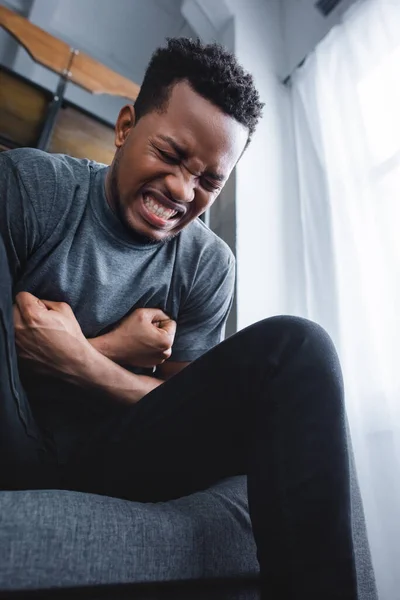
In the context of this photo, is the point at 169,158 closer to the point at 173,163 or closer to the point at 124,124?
the point at 173,163

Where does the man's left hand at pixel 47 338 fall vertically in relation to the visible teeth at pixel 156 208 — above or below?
below

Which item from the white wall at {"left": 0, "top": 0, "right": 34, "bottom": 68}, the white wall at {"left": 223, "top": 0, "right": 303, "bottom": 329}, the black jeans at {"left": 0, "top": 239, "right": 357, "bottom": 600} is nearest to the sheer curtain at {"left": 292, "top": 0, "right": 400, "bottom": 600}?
the white wall at {"left": 223, "top": 0, "right": 303, "bottom": 329}

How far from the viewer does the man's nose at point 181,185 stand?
0.75m

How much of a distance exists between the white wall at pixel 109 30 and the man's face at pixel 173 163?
5.50ft

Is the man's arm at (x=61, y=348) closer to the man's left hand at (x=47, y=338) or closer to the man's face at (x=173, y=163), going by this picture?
the man's left hand at (x=47, y=338)

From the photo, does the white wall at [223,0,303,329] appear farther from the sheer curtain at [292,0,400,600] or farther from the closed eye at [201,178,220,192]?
the closed eye at [201,178,220,192]

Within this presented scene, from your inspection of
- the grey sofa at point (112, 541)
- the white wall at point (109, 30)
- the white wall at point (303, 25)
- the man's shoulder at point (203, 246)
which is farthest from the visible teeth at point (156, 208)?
the white wall at point (109, 30)

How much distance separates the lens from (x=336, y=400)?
48 cm

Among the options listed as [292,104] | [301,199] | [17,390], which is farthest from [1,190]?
[292,104]

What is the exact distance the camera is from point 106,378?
0.73 m

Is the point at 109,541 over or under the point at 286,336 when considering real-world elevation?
under

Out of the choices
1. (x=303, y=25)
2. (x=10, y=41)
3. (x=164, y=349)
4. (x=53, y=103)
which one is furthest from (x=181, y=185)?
(x=10, y=41)

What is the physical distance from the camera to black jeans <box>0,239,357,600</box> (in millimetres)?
411

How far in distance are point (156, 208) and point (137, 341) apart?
9.9 inches
